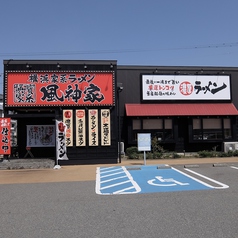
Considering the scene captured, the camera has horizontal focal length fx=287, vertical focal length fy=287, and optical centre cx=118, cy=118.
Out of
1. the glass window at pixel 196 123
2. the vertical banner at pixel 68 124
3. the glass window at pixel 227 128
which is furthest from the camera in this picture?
the glass window at pixel 227 128

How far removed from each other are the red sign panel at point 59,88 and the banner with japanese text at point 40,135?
8.95ft

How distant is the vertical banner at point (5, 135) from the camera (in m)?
15.2

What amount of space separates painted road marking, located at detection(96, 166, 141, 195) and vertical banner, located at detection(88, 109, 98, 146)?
11.2 feet

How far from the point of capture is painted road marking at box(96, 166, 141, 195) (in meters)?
8.61

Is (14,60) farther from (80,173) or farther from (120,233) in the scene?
(120,233)

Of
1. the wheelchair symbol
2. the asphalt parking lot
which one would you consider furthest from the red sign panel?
the asphalt parking lot

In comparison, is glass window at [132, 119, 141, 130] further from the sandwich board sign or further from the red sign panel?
the sandwich board sign

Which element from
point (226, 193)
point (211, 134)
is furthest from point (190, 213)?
point (211, 134)

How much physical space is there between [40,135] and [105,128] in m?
4.76

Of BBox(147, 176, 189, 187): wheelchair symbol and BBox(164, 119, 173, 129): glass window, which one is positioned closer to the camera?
BBox(147, 176, 189, 187): wheelchair symbol

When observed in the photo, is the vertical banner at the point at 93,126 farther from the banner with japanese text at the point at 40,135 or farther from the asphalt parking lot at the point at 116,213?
the asphalt parking lot at the point at 116,213

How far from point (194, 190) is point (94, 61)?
10.9m

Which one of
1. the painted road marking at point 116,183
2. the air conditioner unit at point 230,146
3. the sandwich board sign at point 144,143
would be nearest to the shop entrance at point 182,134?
the air conditioner unit at point 230,146

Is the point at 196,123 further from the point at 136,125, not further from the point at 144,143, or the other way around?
the point at 144,143
